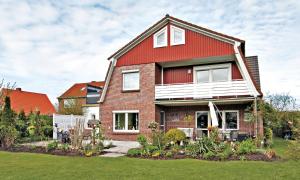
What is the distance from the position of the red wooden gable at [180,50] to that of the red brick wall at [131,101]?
612 mm

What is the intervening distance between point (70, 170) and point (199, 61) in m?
12.3

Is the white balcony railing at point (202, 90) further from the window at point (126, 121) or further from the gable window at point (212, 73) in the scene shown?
the window at point (126, 121)

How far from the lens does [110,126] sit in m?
19.4

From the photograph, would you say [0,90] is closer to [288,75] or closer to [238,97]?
[238,97]

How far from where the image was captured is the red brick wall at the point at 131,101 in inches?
722

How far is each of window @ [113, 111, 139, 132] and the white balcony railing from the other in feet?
7.67

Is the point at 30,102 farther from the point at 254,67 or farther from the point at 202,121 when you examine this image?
the point at 254,67

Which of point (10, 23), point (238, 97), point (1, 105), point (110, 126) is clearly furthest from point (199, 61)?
point (1, 105)

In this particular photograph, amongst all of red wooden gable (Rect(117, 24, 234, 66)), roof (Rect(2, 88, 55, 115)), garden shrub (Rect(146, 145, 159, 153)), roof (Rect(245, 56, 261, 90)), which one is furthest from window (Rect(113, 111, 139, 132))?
roof (Rect(2, 88, 55, 115))

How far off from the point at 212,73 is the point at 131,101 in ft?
20.1

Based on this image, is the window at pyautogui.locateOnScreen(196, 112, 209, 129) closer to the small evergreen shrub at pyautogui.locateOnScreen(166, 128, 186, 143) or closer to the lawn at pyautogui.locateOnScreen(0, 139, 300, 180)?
the small evergreen shrub at pyautogui.locateOnScreen(166, 128, 186, 143)

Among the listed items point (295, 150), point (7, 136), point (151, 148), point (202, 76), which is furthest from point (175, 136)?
point (7, 136)

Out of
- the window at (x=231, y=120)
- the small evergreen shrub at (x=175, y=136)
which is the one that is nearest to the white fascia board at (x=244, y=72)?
the window at (x=231, y=120)

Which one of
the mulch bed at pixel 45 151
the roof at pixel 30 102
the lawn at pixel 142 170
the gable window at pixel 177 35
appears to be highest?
the gable window at pixel 177 35
